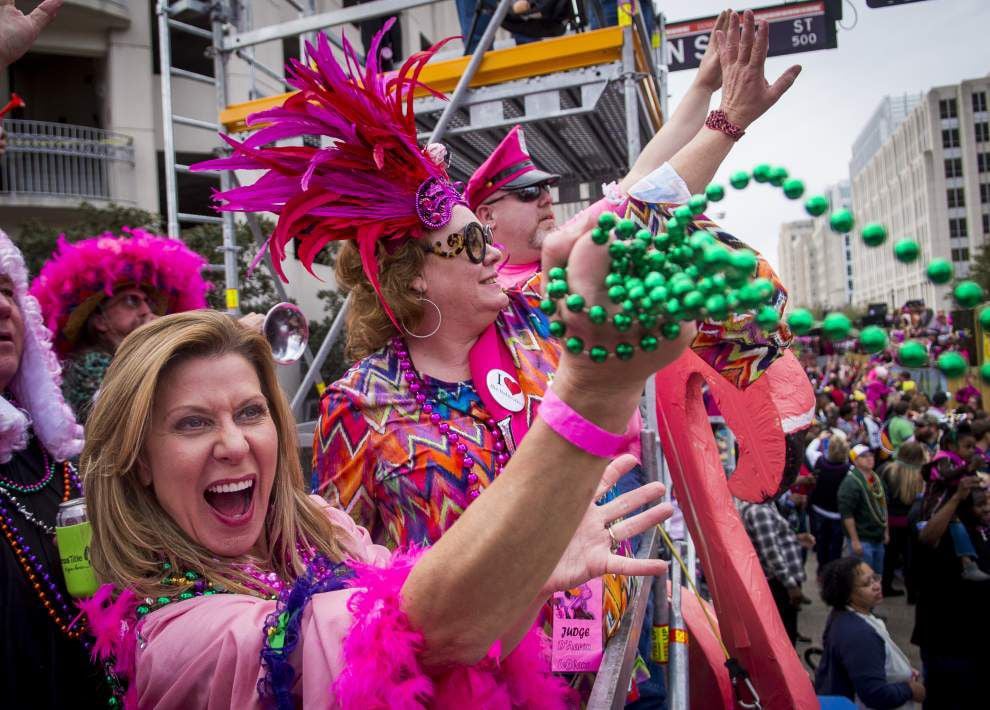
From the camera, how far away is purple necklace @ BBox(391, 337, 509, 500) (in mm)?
1743

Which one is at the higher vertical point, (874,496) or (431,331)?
(431,331)

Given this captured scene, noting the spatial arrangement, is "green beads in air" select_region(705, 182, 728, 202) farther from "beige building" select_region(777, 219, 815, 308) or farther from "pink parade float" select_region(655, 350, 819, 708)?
"pink parade float" select_region(655, 350, 819, 708)

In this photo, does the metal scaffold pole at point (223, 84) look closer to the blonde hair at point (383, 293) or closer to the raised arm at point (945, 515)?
the blonde hair at point (383, 293)

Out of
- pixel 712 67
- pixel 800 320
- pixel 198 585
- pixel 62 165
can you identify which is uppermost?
pixel 62 165

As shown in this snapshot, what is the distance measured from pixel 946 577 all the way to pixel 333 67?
13.9ft

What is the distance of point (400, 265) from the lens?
2.01 m

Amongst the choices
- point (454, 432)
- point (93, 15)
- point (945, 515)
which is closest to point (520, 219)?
point (454, 432)

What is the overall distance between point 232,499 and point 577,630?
0.83m

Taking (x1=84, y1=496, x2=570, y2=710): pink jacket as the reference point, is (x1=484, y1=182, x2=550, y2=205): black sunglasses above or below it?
above

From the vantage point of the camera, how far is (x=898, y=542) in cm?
727

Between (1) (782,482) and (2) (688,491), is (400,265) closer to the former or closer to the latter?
(2) (688,491)

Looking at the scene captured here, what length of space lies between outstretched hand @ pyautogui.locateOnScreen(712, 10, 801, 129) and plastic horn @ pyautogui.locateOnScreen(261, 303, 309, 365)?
171 cm

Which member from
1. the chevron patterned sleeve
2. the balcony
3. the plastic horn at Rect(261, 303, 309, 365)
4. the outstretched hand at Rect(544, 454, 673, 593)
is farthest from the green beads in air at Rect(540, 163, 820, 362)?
the balcony

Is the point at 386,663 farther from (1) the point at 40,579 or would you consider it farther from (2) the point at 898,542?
(2) the point at 898,542
